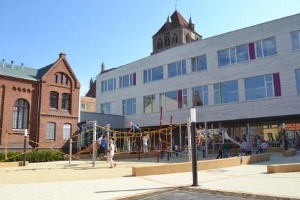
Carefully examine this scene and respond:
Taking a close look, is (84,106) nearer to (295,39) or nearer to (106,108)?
(106,108)

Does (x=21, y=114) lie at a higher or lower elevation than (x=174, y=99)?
lower

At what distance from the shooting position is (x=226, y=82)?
114 ft

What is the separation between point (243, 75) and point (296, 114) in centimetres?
658

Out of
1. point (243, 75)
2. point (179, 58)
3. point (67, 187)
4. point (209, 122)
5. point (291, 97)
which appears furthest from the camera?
point (179, 58)

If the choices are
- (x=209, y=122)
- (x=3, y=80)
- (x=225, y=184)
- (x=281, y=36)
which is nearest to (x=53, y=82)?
(x=3, y=80)

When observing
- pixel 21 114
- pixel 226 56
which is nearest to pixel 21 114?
pixel 21 114

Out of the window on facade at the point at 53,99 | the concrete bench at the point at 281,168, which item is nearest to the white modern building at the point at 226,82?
the window on facade at the point at 53,99

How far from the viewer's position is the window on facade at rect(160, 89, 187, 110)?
38.4 metres

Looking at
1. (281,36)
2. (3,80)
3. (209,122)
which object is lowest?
(209,122)

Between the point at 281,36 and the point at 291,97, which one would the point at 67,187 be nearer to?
the point at 291,97

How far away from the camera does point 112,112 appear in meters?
47.8

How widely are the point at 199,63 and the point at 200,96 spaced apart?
157 inches

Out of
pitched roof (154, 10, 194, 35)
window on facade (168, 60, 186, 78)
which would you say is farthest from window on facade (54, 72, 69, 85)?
pitched roof (154, 10, 194, 35)

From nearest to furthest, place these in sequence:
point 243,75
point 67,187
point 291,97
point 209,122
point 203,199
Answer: point 203,199 < point 67,187 < point 291,97 < point 243,75 < point 209,122
